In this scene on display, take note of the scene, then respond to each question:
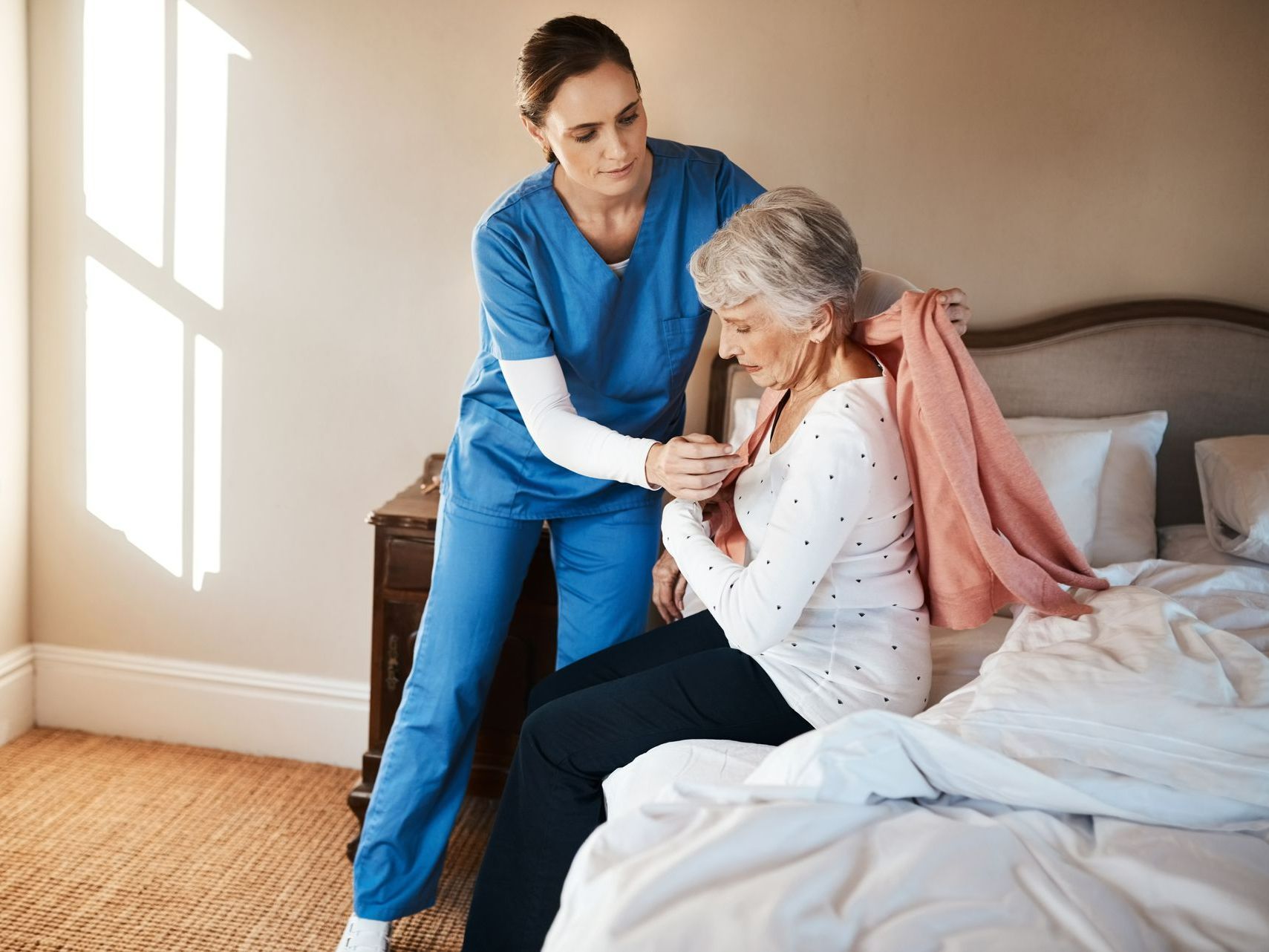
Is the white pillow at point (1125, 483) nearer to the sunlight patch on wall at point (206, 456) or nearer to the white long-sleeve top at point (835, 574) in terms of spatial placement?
the white long-sleeve top at point (835, 574)

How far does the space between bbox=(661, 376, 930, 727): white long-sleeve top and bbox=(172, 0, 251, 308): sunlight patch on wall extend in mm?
1607

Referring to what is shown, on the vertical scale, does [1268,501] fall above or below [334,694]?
above

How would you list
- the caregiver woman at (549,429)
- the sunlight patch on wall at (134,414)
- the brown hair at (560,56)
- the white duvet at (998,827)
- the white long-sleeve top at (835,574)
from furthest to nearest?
the sunlight patch on wall at (134,414)
the caregiver woman at (549,429)
the brown hair at (560,56)
the white long-sleeve top at (835,574)
the white duvet at (998,827)

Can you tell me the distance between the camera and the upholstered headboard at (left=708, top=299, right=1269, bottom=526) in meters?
→ 2.37

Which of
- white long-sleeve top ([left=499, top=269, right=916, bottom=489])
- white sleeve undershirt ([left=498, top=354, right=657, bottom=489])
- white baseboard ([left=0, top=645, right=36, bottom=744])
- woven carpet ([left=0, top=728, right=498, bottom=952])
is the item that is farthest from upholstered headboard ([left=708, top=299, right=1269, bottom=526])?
white baseboard ([left=0, top=645, right=36, bottom=744])

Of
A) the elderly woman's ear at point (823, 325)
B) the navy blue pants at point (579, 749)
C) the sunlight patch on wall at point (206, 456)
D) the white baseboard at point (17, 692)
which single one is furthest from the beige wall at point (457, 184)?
the navy blue pants at point (579, 749)

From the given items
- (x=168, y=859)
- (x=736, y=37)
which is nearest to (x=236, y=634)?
(x=168, y=859)

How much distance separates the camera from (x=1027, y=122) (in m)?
Result: 2.41

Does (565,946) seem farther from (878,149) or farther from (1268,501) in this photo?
(878,149)

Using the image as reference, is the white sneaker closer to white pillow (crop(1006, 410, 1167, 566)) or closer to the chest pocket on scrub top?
the chest pocket on scrub top

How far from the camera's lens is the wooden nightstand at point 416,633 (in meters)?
2.27

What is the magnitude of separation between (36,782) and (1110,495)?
8.15 ft

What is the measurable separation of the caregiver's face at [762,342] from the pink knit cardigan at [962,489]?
0.14m

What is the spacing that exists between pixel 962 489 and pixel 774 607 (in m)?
0.32
